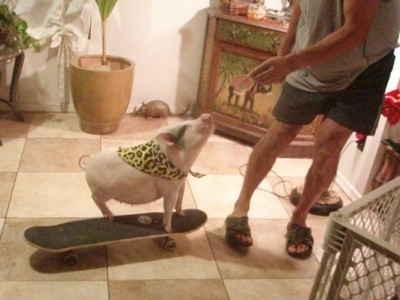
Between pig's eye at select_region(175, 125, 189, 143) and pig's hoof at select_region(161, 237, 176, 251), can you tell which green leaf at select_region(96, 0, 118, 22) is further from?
pig's hoof at select_region(161, 237, 176, 251)

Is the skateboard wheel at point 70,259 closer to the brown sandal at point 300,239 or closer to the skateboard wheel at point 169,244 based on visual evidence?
the skateboard wheel at point 169,244

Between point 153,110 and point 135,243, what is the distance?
132cm

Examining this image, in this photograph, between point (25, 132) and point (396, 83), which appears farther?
point (25, 132)

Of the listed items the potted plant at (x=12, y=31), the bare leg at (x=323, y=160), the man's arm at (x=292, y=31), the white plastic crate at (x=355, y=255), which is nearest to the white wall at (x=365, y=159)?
the bare leg at (x=323, y=160)

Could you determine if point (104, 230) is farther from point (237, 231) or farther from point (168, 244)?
point (237, 231)

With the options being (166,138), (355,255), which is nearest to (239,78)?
(166,138)

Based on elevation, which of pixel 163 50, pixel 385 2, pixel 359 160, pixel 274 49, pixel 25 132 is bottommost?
pixel 25 132

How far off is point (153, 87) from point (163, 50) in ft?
0.81

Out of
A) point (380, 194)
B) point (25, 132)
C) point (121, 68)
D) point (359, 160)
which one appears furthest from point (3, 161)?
point (380, 194)

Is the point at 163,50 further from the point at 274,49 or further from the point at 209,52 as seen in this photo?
the point at 274,49

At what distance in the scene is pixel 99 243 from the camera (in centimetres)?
175

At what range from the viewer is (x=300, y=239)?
200 centimetres

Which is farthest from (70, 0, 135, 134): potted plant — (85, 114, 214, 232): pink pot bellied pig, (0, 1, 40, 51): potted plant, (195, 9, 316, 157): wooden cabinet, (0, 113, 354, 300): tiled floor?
(85, 114, 214, 232): pink pot bellied pig

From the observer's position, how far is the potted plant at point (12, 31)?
2.41 metres
